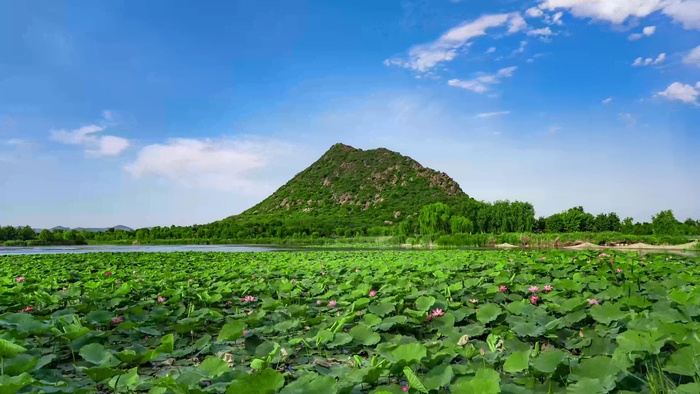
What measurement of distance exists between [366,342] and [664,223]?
54.9m

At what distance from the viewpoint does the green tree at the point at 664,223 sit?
41.0m

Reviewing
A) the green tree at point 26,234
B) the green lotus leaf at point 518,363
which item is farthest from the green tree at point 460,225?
→ the green tree at point 26,234

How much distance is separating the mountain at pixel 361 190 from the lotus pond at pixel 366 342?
65.7 metres

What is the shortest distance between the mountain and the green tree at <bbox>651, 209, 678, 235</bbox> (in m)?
32.6

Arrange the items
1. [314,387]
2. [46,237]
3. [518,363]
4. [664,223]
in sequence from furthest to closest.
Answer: [46,237] → [664,223] → [518,363] → [314,387]

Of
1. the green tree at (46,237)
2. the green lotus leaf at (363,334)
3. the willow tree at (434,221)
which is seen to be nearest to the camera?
the green lotus leaf at (363,334)

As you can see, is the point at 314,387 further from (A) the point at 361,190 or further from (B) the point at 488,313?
(A) the point at 361,190

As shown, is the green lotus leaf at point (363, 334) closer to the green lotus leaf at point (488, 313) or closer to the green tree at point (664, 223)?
the green lotus leaf at point (488, 313)

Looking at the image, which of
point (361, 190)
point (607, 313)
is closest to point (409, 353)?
point (607, 313)

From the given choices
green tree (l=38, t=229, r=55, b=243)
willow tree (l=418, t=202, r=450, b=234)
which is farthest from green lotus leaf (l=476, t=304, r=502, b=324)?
green tree (l=38, t=229, r=55, b=243)

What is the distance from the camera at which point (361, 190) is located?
8406cm

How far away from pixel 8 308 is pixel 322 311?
3673 mm

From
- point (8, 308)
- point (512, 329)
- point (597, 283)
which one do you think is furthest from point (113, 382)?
point (597, 283)

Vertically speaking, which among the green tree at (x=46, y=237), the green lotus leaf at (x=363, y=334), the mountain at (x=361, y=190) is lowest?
the green lotus leaf at (x=363, y=334)
